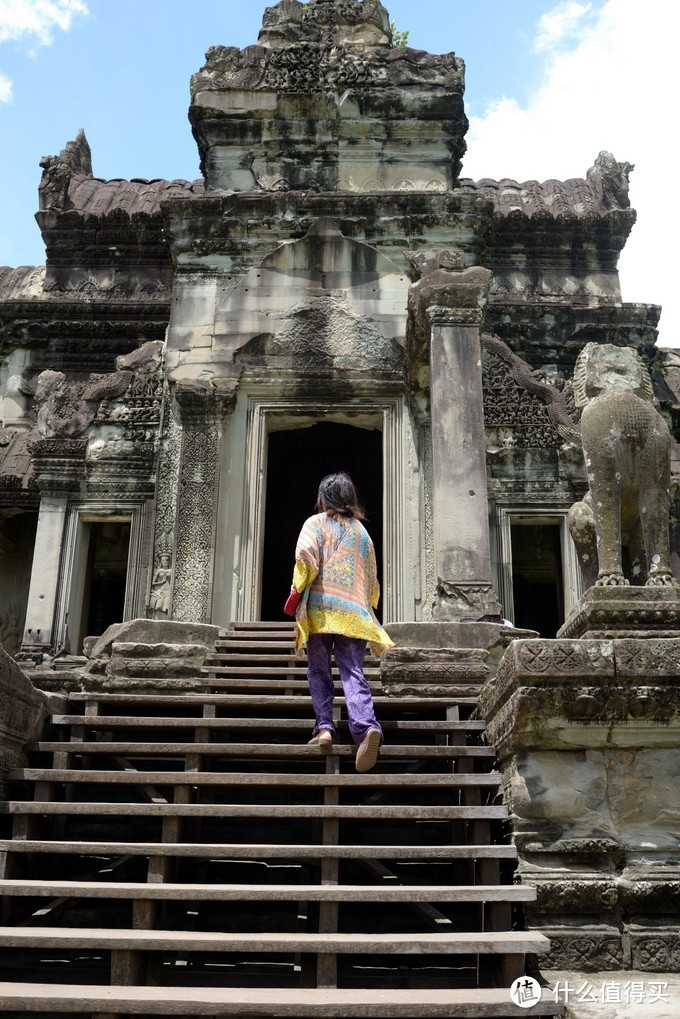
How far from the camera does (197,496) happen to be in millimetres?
9516

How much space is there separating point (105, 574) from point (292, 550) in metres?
3.16

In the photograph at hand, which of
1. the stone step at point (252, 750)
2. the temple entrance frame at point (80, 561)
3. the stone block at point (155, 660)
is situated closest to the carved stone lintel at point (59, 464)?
the temple entrance frame at point (80, 561)

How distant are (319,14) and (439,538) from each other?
30.8 feet

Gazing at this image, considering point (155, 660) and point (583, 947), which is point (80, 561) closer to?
point (155, 660)

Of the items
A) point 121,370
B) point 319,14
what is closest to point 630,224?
point 319,14

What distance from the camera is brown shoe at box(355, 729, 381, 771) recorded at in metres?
4.35

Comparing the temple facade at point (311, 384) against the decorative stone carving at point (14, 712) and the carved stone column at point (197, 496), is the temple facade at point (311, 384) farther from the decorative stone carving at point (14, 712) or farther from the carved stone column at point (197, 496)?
the decorative stone carving at point (14, 712)

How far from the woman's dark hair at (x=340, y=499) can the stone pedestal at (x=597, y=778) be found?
139cm

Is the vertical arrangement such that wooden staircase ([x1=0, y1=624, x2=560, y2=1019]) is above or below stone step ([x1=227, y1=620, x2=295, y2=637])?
below

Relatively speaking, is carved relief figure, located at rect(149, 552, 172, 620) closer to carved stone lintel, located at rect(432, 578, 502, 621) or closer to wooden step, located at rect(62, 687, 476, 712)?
carved stone lintel, located at rect(432, 578, 502, 621)

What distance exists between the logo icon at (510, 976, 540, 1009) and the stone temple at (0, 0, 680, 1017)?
0.12 ft

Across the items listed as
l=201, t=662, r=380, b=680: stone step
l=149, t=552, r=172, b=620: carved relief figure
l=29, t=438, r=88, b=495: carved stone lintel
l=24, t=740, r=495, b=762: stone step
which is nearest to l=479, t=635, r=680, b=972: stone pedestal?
l=24, t=740, r=495, b=762: stone step

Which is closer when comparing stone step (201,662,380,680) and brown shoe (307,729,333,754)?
brown shoe (307,729,333,754)

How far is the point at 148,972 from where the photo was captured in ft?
11.3
